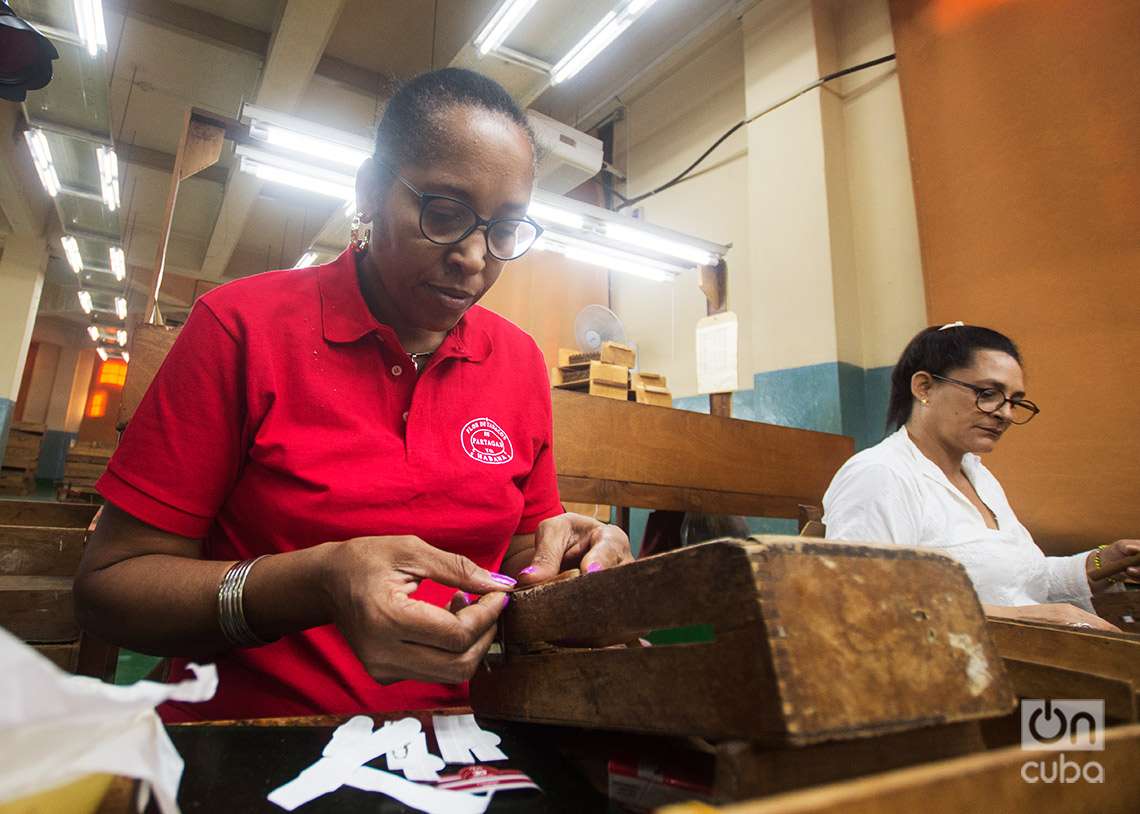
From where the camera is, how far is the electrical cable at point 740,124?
4.26m

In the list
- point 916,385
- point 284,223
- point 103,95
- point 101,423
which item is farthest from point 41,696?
point 101,423

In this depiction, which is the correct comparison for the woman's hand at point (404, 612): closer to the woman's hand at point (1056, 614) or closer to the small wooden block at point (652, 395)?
the woman's hand at point (1056, 614)

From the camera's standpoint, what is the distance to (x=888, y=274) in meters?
4.12

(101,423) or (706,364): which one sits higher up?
(101,423)

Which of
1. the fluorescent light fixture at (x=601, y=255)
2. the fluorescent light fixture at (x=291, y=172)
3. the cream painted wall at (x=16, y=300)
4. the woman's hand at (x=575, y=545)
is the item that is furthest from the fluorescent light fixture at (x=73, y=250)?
the woman's hand at (x=575, y=545)

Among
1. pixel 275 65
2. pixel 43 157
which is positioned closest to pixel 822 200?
pixel 275 65

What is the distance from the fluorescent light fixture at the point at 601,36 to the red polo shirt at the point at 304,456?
3.23m

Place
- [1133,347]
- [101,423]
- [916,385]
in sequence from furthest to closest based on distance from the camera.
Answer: [101,423] < [1133,347] < [916,385]

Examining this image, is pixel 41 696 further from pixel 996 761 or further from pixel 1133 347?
pixel 1133 347

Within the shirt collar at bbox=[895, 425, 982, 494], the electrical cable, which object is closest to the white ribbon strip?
the shirt collar at bbox=[895, 425, 982, 494]

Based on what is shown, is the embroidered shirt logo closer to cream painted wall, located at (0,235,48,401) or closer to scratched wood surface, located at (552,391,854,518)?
scratched wood surface, located at (552,391,854,518)

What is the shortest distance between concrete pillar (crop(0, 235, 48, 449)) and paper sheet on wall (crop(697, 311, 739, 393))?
33.6 feet

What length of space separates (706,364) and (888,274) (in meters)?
1.54

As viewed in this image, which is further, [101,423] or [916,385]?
[101,423]
